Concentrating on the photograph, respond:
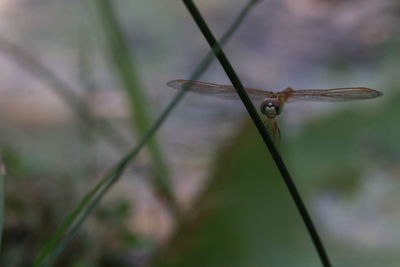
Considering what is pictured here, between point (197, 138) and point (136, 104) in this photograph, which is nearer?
point (136, 104)

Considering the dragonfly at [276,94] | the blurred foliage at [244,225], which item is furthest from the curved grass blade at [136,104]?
the dragonfly at [276,94]

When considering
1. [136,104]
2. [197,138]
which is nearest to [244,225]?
[136,104]

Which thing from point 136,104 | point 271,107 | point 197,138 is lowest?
point 271,107

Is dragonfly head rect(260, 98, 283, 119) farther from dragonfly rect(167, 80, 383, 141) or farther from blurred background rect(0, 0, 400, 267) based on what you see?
blurred background rect(0, 0, 400, 267)

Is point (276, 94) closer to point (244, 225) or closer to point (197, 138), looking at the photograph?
point (244, 225)

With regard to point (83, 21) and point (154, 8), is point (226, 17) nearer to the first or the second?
point (154, 8)

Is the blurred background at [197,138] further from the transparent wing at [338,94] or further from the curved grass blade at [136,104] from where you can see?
the transparent wing at [338,94]
